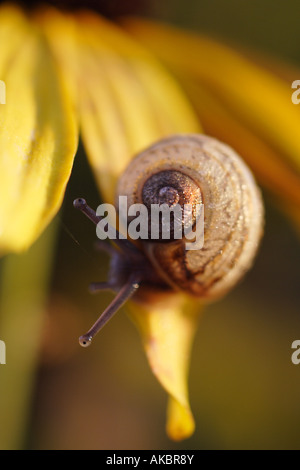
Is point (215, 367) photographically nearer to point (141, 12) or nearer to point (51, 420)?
point (51, 420)

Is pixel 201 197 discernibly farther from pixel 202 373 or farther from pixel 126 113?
pixel 202 373

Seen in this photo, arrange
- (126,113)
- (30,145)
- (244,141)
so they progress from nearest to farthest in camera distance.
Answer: (30,145)
(126,113)
(244,141)

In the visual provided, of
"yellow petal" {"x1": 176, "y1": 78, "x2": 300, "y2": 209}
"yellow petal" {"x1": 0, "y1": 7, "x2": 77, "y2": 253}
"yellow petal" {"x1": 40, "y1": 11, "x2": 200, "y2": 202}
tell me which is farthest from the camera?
"yellow petal" {"x1": 176, "y1": 78, "x2": 300, "y2": 209}

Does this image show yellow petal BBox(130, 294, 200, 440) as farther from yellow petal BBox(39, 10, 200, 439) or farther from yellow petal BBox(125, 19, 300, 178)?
yellow petal BBox(125, 19, 300, 178)

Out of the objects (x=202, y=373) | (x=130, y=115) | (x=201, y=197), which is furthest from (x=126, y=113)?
(x=202, y=373)

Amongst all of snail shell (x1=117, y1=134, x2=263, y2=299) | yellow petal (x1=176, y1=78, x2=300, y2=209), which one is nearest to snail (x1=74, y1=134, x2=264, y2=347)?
snail shell (x1=117, y1=134, x2=263, y2=299)

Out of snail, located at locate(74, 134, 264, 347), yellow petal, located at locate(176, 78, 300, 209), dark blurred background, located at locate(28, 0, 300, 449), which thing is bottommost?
dark blurred background, located at locate(28, 0, 300, 449)
